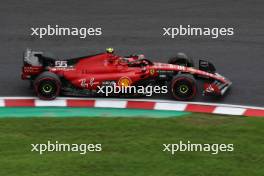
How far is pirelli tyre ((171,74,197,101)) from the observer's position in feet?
50.7

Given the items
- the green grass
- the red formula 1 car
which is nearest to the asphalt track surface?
the red formula 1 car

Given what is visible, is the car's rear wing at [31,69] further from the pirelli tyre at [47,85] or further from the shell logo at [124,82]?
the shell logo at [124,82]

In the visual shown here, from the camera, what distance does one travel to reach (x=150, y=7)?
2117 cm

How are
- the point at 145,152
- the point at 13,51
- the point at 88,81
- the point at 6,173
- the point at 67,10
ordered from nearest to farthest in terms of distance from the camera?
the point at 6,173 < the point at 145,152 < the point at 88,81 < the point at 13,51 < the point at 67,10

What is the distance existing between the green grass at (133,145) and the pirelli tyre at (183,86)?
35.5 inches

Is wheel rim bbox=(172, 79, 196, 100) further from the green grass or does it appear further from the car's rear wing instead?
the car's rear wing

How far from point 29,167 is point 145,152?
6.42 feet

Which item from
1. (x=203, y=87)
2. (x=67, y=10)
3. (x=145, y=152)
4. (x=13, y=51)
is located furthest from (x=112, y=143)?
(x=67, y=10)

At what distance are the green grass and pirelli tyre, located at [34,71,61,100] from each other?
1.33m

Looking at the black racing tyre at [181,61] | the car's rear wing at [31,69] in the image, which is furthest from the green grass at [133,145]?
the black racing tyre at [181,61]

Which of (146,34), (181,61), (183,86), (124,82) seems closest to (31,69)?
(124,82)

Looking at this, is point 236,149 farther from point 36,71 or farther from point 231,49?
point 231,49

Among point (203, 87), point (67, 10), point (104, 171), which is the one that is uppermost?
point (67, 10)

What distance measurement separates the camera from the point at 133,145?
506 inches
